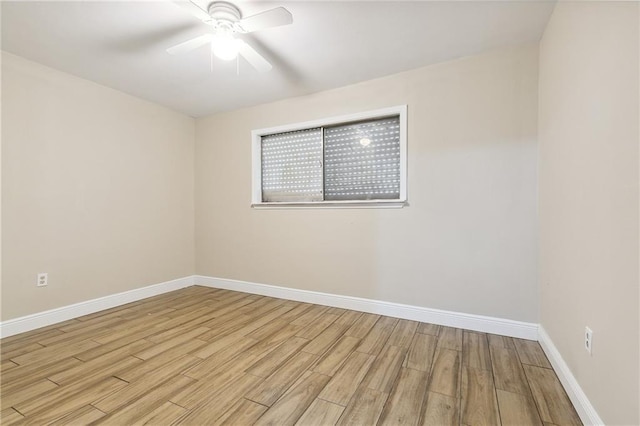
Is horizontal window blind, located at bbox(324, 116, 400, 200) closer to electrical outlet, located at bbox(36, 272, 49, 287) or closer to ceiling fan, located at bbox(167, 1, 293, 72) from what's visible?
ceiling fan, located at bbox(167, 1, 293, 72)

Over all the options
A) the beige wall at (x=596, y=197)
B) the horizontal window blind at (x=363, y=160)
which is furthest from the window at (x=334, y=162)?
the beige wall at (x=596, y=197)

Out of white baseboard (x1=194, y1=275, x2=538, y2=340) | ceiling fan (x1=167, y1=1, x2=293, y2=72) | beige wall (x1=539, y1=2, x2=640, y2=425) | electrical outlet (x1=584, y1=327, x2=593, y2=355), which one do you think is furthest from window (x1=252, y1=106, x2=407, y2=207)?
electrical outlet (x1=584, y1=327, x2=593, y2=355)

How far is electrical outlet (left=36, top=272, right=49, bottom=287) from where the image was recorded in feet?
7.91

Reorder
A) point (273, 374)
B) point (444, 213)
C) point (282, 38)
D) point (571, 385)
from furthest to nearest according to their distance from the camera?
point (444, 213)
point (282, 38)
point (273, 374)
point (571, 385)

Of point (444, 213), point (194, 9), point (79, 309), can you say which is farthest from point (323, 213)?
point (79, 309)

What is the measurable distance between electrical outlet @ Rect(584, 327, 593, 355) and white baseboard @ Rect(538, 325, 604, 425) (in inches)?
9.2

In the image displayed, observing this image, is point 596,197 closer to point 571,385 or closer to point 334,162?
point 571,385

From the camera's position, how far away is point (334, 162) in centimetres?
301

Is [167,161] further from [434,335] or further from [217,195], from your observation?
[434,335]

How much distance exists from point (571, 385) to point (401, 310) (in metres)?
1.27

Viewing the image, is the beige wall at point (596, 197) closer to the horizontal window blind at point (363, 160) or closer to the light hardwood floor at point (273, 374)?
the light hardwood floor at point (273, 374)

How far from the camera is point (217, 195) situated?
12.1 feet

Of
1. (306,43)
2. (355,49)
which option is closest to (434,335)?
(355,49)

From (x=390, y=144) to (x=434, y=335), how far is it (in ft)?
5.83
